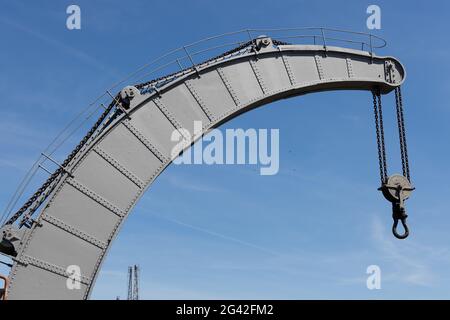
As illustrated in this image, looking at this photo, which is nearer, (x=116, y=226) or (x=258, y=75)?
(x=116, y=226)

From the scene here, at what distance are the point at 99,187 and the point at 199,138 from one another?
7.60 ft

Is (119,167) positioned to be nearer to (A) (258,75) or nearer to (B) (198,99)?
(B) (198,99)

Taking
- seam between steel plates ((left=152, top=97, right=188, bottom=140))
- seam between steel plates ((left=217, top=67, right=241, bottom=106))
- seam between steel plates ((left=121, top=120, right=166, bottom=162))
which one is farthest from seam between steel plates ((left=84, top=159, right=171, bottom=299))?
seam between steel plates ((left=217, top=67, right=241, bottom=106))

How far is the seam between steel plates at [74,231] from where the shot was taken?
1112cm

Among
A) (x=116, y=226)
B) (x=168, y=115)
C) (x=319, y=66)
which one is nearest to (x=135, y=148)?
(x=168, y=115)

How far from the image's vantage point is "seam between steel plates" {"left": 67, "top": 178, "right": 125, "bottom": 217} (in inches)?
450

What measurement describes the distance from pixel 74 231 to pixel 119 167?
1550mm

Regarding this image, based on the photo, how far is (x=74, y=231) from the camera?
36.8ft

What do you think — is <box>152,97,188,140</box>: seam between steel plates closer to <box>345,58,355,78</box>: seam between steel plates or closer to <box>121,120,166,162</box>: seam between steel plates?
<box>121,120,166,162</box>: seam between steel plates

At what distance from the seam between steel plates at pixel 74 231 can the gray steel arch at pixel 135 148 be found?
19mm

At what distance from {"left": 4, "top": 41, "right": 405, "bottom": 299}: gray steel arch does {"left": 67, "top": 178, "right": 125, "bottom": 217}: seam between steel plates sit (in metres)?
0.02

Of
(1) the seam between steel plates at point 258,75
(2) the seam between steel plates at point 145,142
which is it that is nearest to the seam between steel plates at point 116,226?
(2) the seam between steel plates at point 145,142

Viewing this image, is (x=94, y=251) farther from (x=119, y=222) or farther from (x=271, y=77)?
(x=271, y=77)
